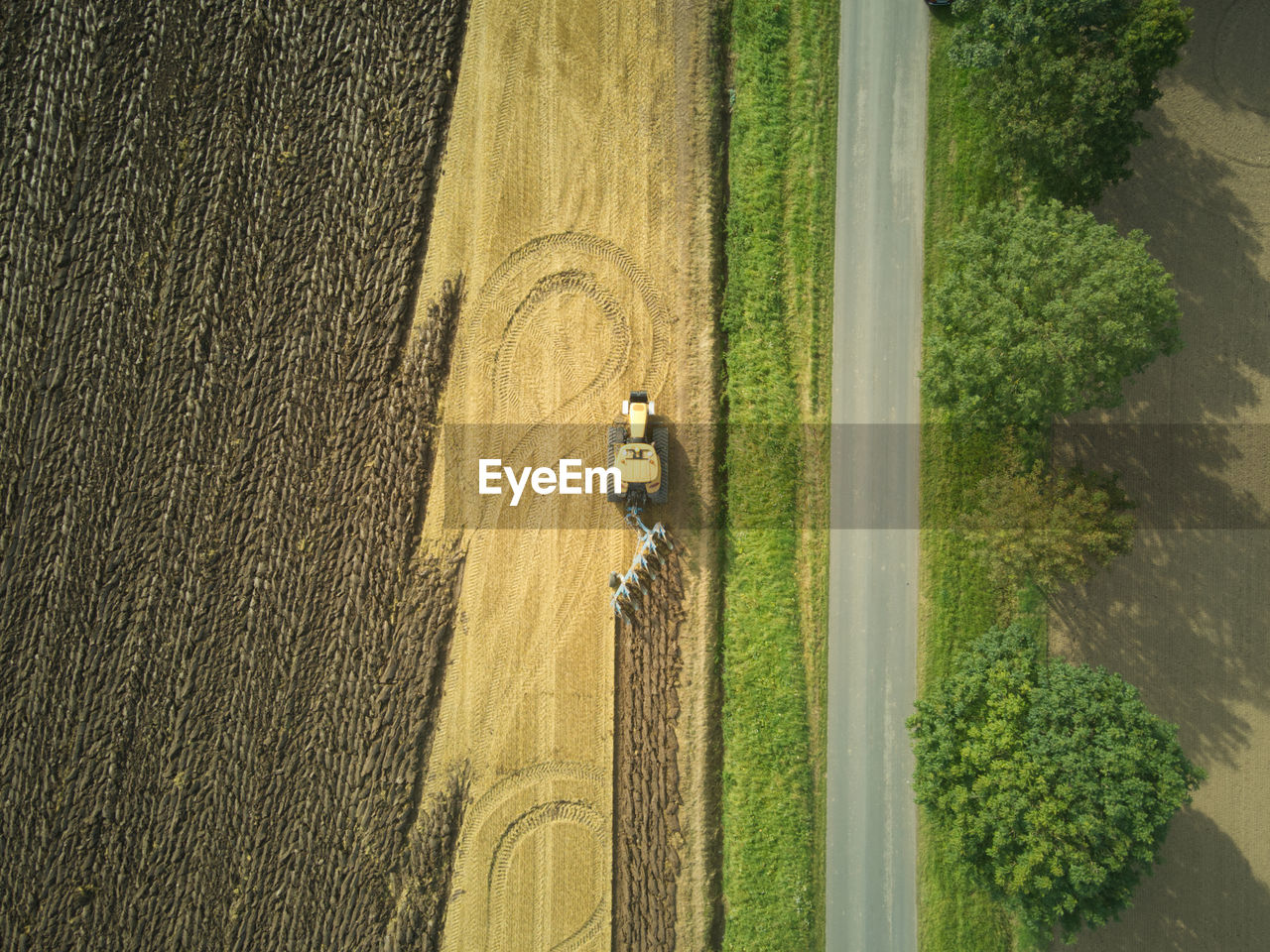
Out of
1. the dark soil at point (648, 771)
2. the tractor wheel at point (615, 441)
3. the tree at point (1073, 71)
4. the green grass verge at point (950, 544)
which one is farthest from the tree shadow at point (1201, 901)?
the tree at point (1073, 71)

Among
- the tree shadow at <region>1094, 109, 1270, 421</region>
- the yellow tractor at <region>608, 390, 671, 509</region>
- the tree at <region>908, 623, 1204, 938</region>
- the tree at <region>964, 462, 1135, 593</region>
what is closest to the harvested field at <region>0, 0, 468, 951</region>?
the yellow tractor at <region>608, 390, 671, 509</region>

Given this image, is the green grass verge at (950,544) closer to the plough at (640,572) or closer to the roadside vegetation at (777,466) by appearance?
the roadside vegetation at (777,466)

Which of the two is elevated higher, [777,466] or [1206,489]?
[777,466]

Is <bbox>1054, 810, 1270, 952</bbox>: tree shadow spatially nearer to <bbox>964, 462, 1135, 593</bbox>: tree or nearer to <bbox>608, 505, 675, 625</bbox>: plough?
<bbox>964, 462, 1135, 593</bbox>: tree

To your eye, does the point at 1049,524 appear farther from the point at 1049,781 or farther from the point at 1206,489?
the point at 1049,781

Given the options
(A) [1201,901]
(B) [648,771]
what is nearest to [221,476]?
(B) [648,771]
